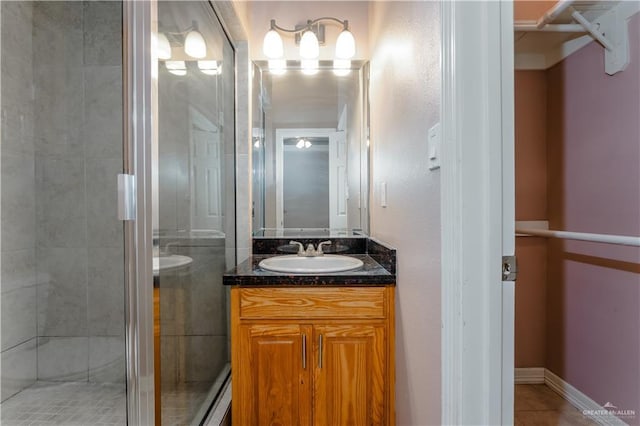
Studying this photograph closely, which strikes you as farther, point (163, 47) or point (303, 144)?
point (303, 144)

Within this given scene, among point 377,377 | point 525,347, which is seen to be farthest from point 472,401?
point 525,347

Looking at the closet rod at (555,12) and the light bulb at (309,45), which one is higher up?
the light bulb at (309,45)

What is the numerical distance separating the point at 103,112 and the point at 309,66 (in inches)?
46.2

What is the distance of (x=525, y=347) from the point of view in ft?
6.06

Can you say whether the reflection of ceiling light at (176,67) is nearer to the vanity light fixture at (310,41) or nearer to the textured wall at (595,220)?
the vanity light fixture at (310,41)

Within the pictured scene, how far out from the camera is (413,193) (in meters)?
1.04

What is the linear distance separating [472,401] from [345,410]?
2.55 feet

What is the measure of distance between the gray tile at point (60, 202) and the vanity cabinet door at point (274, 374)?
875 millimetres

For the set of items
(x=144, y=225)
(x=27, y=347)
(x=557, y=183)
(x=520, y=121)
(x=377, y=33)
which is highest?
(x=377, y=33)

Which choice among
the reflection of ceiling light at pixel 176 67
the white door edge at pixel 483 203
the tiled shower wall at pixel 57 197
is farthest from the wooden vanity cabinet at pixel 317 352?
the reflection of ceiling light at pixel 176 67

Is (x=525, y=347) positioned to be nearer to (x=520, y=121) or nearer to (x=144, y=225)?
(x=520, y=121)

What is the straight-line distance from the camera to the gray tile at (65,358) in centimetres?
138

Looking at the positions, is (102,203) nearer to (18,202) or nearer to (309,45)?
(18,202)

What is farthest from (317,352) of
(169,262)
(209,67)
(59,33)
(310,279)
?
(59,33)
